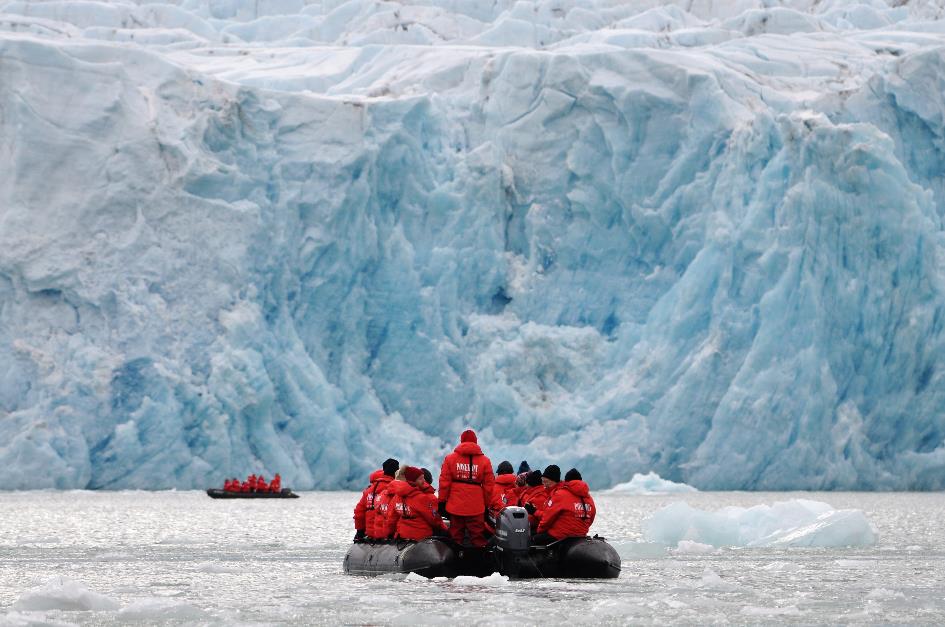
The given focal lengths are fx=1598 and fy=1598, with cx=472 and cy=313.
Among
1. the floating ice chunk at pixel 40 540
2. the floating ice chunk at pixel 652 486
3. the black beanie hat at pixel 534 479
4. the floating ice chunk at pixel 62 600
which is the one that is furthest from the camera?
the floating ice chunk at pixel 652 486

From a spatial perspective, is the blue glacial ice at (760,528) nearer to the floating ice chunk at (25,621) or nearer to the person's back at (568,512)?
the person's back at (568,512)

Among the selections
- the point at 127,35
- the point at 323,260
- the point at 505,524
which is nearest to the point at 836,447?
the point at 323,260

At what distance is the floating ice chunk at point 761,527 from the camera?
18.5 m

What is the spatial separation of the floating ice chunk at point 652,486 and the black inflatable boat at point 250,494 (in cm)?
648

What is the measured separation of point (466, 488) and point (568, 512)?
0.94 m

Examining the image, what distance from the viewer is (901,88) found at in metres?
33.0

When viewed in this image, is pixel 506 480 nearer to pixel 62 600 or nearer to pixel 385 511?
pixel 385 511

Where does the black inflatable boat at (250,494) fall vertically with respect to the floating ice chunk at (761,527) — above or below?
above

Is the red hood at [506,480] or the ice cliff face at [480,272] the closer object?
the red hood at [506,480]

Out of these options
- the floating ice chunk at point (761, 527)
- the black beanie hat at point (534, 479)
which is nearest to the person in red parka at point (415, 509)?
the black beanie hat at point (534, 479)

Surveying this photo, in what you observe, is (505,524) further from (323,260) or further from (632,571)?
(323,260)

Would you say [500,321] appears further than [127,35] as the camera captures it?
No

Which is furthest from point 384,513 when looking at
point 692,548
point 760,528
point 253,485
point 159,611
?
point 253,485

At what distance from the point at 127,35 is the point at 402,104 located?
1296 cm
